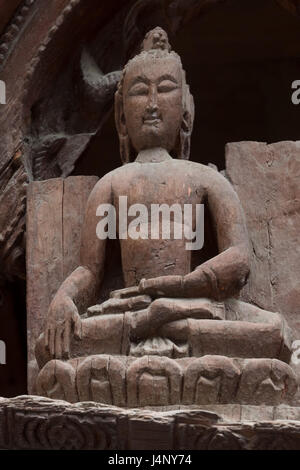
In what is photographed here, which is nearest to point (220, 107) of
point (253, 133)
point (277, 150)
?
point (253, 133)

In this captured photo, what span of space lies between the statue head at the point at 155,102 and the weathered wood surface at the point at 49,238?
44 centimetres

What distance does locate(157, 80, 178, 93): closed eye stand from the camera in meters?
7.18

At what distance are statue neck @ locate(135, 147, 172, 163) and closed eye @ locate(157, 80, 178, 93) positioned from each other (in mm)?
275

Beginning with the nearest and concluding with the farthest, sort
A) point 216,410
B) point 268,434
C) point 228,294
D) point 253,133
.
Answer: point 268,434, point 216,410, point 228,294, point 253,133

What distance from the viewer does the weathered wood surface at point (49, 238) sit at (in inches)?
287

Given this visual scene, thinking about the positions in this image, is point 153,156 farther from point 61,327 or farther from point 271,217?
point 61,327

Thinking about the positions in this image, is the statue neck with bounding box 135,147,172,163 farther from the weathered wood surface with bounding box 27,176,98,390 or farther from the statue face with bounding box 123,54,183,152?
the weathered wood surface with bounding box 27,176,98,390

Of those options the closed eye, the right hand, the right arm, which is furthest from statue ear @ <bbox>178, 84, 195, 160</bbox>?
the right hand

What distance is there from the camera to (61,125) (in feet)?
27.2

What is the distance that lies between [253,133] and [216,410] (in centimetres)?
341

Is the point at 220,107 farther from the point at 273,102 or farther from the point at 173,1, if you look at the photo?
the point at 173,1

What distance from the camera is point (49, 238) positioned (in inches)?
291

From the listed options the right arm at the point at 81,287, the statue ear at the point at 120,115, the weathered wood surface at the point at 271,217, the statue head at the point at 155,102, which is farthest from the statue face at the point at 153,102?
the weathered wood surface at the point at 271,217

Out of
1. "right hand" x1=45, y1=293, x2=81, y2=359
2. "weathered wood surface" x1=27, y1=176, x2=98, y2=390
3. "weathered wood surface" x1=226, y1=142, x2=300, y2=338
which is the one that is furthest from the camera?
"weathered wood surface" x1=27, y1=176, x2=98, y2=390
